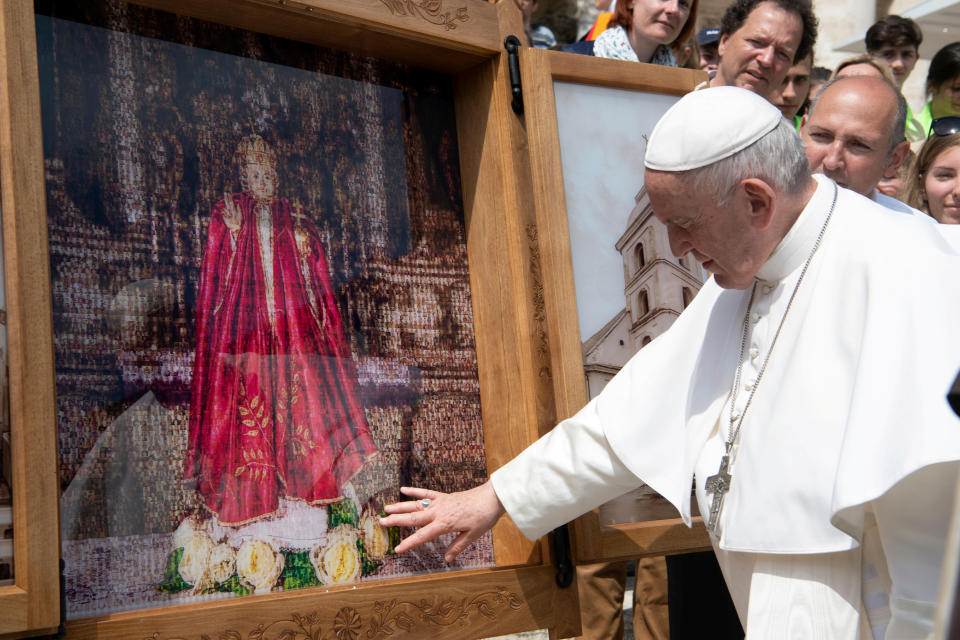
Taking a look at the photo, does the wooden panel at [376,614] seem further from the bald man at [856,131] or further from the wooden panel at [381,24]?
the bald man at [856,131]

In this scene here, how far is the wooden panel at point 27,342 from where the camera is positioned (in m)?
1.71

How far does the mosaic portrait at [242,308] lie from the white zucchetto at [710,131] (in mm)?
623

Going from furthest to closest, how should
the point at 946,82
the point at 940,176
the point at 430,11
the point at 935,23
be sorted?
the point at 935,23
the point at 946,82
the point at 940,176
the point at 430,11

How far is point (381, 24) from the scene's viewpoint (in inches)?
93.5

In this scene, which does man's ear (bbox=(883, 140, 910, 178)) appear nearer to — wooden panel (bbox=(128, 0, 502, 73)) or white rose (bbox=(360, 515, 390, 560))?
wooden panel (bbox=(128, 0, 502, 73))

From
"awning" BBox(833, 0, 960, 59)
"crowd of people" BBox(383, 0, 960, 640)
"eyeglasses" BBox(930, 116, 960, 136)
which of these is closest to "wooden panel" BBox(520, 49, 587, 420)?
"crowd of people" BBox(383, 0, 960, 640)

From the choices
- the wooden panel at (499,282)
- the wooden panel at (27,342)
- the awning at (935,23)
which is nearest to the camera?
the wooden panel at (27,342)

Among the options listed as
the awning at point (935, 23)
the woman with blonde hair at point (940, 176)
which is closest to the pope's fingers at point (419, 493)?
the woman with blonde hair at point (940, 176)

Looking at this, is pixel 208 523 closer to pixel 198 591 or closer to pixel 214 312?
pixel 198 591

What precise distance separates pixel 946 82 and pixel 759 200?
9.92 feet

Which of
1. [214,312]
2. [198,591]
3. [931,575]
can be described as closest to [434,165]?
[214,312]

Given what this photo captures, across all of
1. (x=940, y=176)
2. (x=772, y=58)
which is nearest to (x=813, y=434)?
(x=772, y=58)

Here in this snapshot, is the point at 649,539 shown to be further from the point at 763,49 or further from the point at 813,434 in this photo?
the point at 763,49

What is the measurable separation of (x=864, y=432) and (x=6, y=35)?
1751 millimetres
